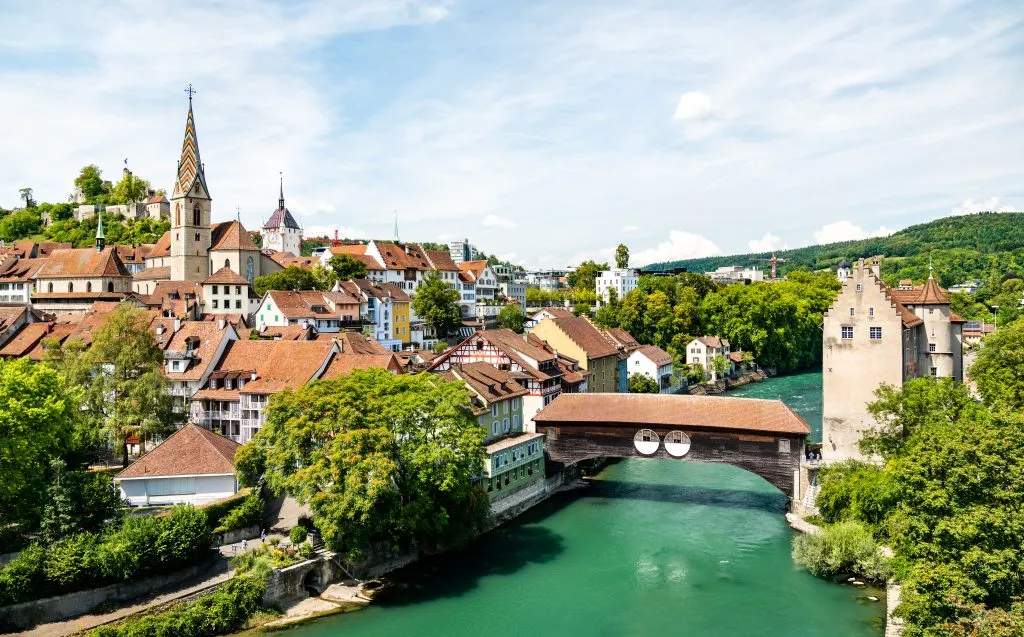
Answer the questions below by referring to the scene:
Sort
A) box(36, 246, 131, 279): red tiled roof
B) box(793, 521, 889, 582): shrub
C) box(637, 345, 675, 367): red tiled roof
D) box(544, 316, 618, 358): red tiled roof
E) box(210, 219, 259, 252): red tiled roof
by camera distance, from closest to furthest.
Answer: box(793, 521, 889, 582): shrub → box(544, 316, 618, 358): red tiled roof → box(36, 246, 131, 279): red tiled roof → box(210, 219, 259, 252): red tiled roof → box(637, 345, 675, 367): red tiled roof

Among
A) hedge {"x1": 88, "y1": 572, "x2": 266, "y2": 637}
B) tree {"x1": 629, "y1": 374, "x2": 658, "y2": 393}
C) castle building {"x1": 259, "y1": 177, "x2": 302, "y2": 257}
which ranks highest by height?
castle building {"x1": 259, "y1": 177, "x2": 302, "y2": 257}

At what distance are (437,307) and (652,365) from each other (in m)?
16.6

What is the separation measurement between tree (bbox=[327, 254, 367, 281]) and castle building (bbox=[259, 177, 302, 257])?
34.9 meters

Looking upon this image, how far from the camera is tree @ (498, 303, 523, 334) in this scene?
225 ft

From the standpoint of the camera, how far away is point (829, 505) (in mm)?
27578

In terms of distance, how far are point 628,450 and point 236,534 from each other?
15462mm

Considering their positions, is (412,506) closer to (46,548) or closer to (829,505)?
(46,548)

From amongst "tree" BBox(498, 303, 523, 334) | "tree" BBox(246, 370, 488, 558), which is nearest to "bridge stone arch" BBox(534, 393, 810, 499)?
"tree" BBox(246, 370, 488, 558)

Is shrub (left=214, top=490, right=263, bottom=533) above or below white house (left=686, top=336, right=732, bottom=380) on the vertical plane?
below

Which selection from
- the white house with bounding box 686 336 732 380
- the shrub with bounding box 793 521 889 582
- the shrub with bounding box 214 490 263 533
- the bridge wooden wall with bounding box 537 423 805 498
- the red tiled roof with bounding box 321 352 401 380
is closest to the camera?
the shrub with bounding box 793 521 889 582

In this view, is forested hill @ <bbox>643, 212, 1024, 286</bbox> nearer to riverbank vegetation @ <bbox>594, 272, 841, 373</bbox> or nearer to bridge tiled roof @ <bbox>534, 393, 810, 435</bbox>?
riverbank vegetation @ <bbox>594, 272, 841, 373</bbox>

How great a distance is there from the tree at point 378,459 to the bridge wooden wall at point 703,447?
696 cm

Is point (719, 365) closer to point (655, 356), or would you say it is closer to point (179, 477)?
point (655, 356)

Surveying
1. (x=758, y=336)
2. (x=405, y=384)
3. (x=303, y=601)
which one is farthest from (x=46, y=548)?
(x=758, y=336)
